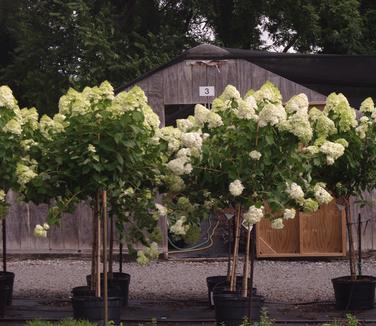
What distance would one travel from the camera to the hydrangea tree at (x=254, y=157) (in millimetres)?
6750

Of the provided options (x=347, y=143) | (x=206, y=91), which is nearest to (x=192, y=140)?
(x=347, y=143)

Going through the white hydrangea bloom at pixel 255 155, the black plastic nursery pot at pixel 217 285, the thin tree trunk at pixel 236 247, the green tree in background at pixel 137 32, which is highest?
the green tree in background at pixel 137 32

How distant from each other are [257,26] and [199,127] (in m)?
12.0

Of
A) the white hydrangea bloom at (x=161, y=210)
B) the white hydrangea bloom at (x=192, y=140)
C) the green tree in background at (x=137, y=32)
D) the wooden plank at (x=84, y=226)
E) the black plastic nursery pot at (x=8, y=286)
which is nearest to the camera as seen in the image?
the white hydrangea bloom at (x=192, y=140)

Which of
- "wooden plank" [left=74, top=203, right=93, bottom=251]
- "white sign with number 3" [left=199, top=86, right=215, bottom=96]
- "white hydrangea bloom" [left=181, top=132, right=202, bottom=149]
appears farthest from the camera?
"wooden plank" [left=74, top=203, right=93, bottom=251]

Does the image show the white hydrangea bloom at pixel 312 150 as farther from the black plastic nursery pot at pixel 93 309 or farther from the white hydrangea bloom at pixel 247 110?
the black plastic nursery pot at pixel 93 309

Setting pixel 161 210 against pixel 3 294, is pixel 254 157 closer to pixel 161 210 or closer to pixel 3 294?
pixel 161 210

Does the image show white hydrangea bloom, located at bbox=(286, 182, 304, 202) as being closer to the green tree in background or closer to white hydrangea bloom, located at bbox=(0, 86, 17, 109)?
white hydrangea bloom, located at bbox=(0, 86, 17, 109)

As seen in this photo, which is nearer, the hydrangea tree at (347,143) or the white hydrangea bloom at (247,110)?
the white hydrangea bloom at (247,110)

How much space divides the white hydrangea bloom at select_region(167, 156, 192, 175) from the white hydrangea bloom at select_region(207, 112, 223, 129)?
37cm

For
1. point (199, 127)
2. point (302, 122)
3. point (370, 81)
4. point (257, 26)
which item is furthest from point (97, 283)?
point (257, 26)

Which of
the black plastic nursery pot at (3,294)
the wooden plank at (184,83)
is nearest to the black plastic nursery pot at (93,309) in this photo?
the black plastic nursery pot at (3,294)

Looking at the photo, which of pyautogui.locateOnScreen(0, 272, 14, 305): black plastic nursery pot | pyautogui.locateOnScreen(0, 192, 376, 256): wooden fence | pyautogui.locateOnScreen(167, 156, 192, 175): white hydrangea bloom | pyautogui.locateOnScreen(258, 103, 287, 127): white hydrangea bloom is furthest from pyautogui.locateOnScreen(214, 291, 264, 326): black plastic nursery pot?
pyautogui.locateOnScreen(0, 192, 376, 256): wooden fence

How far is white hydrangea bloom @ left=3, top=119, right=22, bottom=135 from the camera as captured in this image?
748cm
